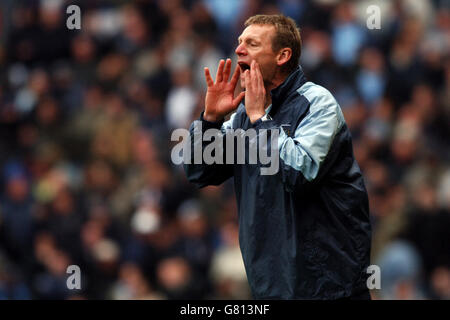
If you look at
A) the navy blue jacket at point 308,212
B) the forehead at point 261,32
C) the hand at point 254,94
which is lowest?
the navy blue jacket at point 308,212

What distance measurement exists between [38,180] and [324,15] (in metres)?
3.64

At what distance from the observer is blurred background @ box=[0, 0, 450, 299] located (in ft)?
24.0

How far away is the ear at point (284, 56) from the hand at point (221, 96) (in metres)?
0.20

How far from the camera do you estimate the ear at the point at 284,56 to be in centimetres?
406

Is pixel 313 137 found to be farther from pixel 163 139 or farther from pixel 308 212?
pixel 163 139

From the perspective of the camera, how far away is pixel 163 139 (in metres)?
8.81

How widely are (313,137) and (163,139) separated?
17.0ft

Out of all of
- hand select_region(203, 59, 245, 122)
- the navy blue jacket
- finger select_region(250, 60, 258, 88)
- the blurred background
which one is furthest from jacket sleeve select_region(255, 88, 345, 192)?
the blurred background

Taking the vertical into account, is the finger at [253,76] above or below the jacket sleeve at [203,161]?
above

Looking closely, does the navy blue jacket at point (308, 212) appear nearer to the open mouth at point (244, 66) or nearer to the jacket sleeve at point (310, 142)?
the jacket sleeve at point (310, 142)

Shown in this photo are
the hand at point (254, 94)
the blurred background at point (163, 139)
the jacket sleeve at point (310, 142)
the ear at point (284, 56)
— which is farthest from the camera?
the blurred background at point (163, 139)

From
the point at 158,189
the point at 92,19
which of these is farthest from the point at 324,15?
the point at 92,19

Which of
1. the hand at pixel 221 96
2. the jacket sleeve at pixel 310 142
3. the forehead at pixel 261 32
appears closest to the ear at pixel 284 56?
the forehead at pixel 261 32
